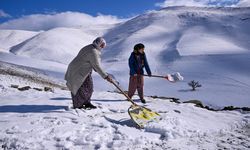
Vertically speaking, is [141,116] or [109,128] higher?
[141,116]

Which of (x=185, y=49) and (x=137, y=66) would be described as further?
(x=185, y=49)

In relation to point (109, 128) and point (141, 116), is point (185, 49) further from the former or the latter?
point (109, 128)

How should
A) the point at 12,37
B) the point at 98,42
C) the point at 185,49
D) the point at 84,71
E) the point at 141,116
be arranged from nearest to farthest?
the point at 141,116 < the point at 98,42 < the point at 84,71 < the point at 185,49 < the point at 12,37

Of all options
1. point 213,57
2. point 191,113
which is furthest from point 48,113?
point 213,57

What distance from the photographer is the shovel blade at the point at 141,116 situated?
725cm

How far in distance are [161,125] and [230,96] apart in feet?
55.9

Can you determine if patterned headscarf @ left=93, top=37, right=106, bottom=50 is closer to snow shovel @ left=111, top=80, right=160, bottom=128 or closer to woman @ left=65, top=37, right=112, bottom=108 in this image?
woman @ left=65, top=37, right=112, bottom=108

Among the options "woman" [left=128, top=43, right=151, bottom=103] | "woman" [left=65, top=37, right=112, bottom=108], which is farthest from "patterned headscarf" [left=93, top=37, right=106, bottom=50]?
"woman" [left=128, top=43, right=151, bottom=103]

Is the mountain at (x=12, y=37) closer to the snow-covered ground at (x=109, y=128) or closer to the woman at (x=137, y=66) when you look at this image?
the woman at (x=137, y=66)

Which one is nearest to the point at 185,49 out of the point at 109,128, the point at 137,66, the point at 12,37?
the point at 137,66

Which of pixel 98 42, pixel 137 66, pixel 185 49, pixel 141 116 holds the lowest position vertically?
pixel 141 116

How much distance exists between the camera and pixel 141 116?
7.52 m

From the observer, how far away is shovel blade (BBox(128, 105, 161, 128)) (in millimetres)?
7246

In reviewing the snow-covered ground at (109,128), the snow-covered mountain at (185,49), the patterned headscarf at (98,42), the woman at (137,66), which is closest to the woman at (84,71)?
the patterned headscarf at (98,42)
